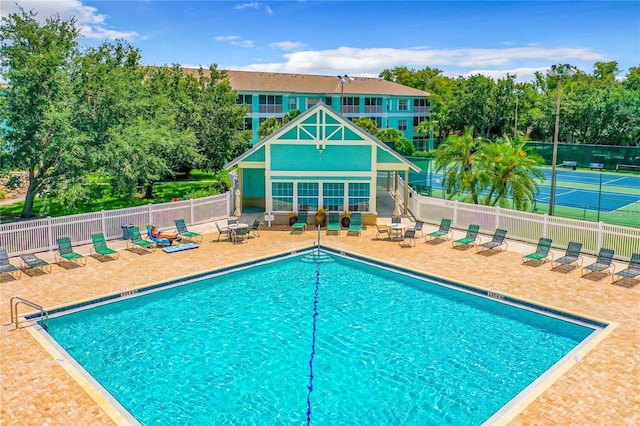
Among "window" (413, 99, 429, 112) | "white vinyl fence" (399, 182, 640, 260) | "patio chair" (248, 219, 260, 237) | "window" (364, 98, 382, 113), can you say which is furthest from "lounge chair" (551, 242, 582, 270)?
"window" (413, 99, 429, 112)

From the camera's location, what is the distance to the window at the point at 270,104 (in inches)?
2411

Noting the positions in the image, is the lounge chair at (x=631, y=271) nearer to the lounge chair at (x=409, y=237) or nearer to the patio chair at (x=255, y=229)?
the lounge chair at (x=409, y=237)

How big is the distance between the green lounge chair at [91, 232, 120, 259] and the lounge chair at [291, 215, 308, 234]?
8.10m

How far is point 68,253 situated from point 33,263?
1436mm

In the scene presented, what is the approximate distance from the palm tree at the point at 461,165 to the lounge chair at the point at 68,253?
18411 mm

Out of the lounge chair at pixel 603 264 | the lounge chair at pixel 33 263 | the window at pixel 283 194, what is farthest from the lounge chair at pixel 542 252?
the lounge chair at pixel 33 263

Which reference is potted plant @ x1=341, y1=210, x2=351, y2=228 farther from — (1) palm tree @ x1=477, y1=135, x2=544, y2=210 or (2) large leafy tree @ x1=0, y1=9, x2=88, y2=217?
(2) large leafy tree @ x1=0, y1=9, x2=88, y2=217

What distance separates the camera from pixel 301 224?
80.0 feet

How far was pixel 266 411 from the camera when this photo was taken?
34.0 ft

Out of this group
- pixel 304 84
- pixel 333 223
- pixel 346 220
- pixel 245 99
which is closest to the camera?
pixel 333 223

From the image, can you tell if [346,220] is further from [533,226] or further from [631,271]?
[631,271]

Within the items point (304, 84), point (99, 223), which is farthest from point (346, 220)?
point (304, 84)

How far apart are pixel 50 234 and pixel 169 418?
1316 centimetres

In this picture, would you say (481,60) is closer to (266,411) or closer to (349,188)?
(349,188)
